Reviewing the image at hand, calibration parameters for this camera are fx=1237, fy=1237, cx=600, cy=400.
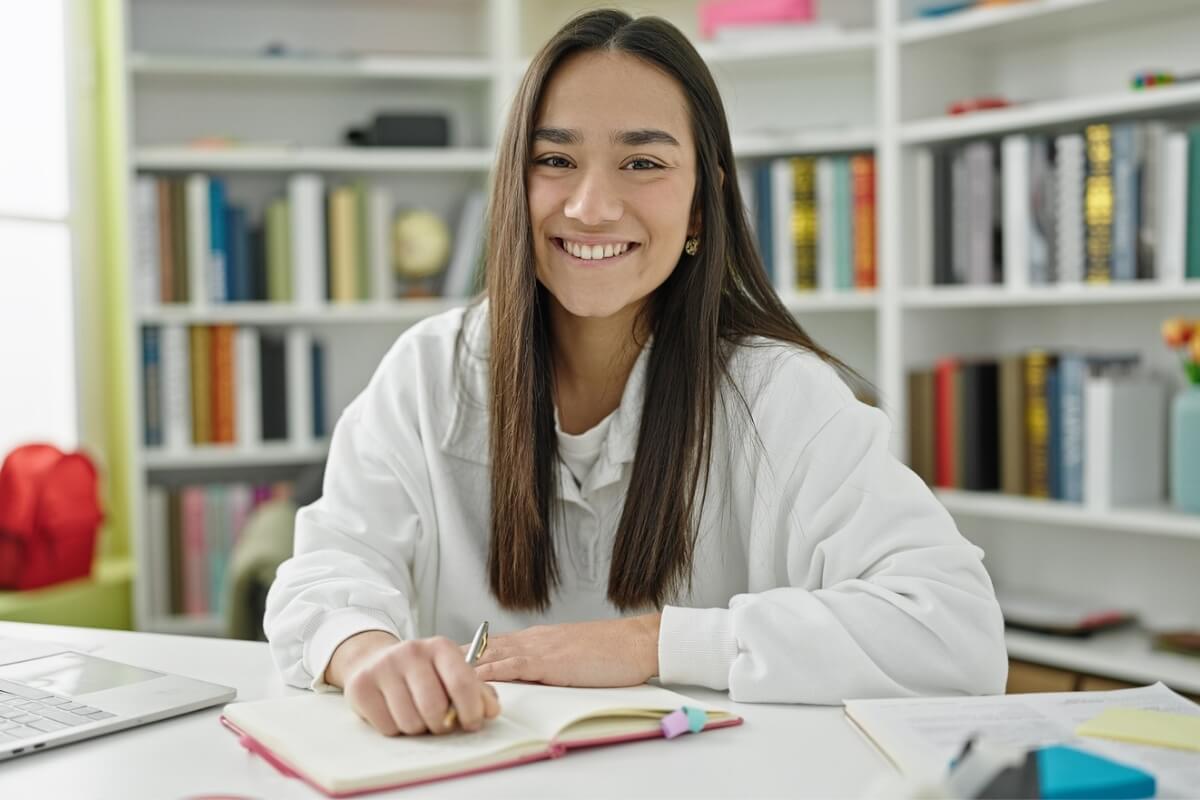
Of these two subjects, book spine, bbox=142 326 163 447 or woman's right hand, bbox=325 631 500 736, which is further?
book spine, bbox=142 326 163 447

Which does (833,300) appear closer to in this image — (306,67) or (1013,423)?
(1013,423)

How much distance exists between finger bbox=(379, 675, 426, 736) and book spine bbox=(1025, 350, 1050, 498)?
2.03m

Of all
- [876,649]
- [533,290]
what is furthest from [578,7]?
[876,649]

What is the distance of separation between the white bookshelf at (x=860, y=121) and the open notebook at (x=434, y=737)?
1.75 m

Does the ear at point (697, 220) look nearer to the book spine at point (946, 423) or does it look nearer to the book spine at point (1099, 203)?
the book spine at point (1099, 203)

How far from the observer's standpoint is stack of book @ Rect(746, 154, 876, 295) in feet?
9.48

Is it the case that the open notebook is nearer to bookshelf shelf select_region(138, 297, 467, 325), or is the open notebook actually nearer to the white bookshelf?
the white bookshelf

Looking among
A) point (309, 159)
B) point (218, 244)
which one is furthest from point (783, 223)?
point (218, 244)

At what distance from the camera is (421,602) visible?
4.93 feet

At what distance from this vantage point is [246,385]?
3104 mm

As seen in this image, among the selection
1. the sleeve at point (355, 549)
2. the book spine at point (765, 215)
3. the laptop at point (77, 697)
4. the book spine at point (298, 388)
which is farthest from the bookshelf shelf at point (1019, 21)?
the laptop at point (77, 697)

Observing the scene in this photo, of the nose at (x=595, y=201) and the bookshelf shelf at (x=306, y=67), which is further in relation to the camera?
the bookshelf shelf at (x=306, y=67)

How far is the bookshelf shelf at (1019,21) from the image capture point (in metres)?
2.53

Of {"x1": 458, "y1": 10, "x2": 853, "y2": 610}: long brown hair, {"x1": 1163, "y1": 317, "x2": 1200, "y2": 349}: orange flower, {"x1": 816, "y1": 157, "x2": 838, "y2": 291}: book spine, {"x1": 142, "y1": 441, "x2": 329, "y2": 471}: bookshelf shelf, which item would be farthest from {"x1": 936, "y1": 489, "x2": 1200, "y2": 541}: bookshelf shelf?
{"x1": 142, "y1": 441, "x2": 329, "y2": 471}: bookshelf shelf
